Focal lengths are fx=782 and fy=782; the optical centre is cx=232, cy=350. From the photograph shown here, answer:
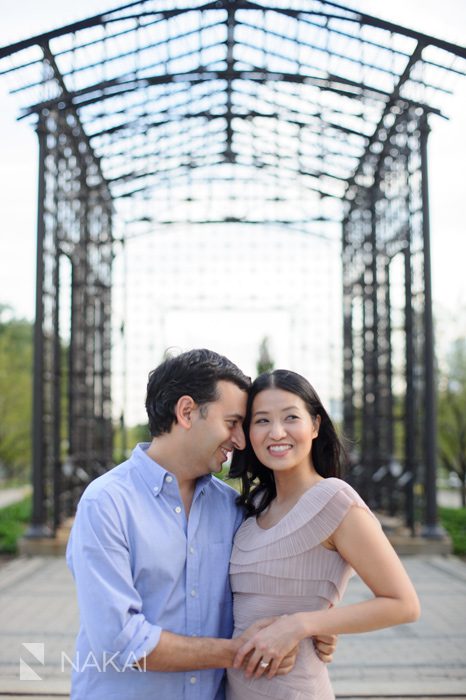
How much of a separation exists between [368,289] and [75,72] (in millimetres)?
6674

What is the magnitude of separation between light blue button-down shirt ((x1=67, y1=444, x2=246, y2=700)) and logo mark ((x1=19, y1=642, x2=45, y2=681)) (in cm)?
332

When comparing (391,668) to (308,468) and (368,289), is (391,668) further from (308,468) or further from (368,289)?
(368,289)

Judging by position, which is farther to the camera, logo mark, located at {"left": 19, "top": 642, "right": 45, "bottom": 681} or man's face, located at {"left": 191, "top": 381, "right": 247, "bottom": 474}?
logo mark, located at {"left": 19, "top": 642, "right": 45, "bottom": 681}

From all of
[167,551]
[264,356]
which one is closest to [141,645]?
[167,551]

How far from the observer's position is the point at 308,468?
2570mm

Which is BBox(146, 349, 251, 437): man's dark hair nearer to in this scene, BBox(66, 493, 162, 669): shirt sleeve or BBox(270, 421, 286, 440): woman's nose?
BBox(270, 421, 286, 440): woman's nose

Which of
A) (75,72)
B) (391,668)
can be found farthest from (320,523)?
(75,72)

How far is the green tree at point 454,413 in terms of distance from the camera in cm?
1823

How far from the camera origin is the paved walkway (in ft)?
16.7

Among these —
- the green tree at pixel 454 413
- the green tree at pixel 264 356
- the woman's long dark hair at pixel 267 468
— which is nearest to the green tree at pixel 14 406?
the green tree at pixel 264 356

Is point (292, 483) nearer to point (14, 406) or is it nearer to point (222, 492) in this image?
point (222, 492)

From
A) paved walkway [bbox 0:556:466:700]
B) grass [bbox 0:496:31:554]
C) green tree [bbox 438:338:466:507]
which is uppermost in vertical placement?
green tree [bbox 438:338:466:507]

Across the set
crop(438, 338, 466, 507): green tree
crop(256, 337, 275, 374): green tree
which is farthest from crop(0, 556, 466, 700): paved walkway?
crop(438, 338, 466, 507): green tree

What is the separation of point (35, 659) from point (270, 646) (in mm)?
4153
